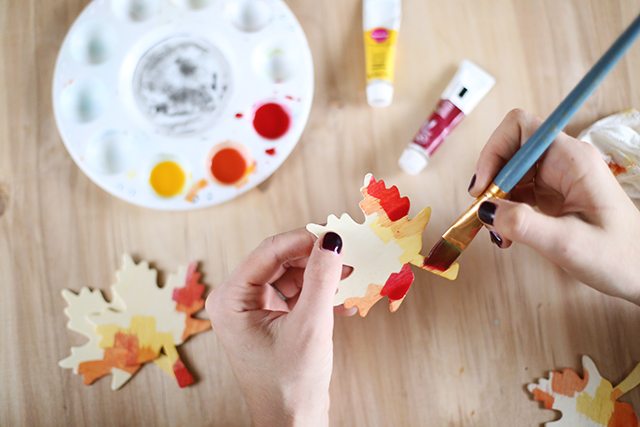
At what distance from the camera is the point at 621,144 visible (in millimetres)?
742

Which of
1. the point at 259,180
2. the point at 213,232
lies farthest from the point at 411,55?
the point at 213,232

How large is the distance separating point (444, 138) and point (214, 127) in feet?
1.11

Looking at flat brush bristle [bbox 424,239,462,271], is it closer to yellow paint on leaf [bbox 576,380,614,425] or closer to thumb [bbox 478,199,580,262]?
thumb [bbox 478,199,580,262]

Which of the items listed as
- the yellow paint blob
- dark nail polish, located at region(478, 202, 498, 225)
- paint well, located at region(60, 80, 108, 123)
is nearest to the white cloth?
dark nail polish, located at region(478, 202, 498, 225)

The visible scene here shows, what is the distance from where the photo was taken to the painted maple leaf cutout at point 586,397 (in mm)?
721

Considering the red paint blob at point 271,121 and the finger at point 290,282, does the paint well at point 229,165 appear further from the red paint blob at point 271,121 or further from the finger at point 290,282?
the finger at point 290,282

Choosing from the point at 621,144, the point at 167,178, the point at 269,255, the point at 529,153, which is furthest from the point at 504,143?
the point at 167,178

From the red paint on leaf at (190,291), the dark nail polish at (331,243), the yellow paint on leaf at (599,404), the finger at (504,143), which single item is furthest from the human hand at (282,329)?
the yellow paint on leaf at (599,404)

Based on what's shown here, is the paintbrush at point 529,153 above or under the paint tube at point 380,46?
under

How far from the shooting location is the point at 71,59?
0.85m

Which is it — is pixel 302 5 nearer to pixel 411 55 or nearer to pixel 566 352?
pixel 411 55

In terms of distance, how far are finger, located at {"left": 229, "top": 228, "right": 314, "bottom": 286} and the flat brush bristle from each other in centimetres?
16

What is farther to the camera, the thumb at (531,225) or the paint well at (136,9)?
the paint well at (136,9)

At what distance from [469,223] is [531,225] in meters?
0.10
